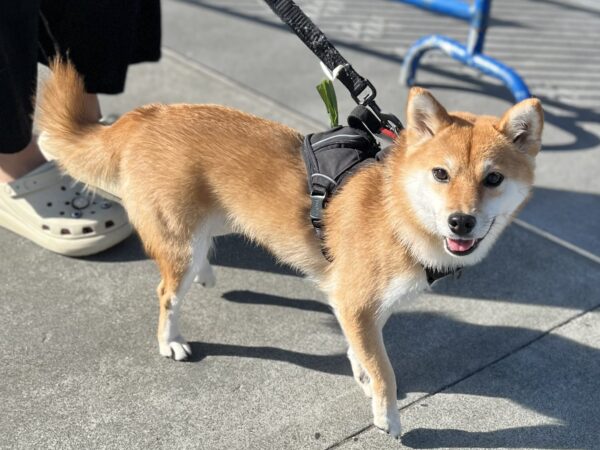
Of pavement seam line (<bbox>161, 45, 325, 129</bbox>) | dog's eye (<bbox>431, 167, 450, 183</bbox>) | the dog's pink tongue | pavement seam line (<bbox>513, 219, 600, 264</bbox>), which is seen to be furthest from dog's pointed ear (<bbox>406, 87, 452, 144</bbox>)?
pavement seam line (<bbox>161, 45, 325, 129</bbox>)

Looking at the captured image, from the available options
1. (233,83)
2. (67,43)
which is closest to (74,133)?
(67,43)

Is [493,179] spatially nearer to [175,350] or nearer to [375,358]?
[375,358]

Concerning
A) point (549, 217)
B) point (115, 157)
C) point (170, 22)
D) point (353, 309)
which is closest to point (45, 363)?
point (115, 157)

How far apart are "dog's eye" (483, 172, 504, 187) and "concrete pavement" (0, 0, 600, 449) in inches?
37.3

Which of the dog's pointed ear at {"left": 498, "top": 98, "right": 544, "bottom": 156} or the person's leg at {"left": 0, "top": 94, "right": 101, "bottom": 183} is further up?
the dog's pointed ear at {"left": 498, "top": 98, "right": 544, "bottom": 156}

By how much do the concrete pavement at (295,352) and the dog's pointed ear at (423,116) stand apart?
1042 mm

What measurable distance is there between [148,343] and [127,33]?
5.19 feet

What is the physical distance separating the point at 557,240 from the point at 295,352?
1.62 m

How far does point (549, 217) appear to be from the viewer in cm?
397

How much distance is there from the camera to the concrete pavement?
8.76 ft

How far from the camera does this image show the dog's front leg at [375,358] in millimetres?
2590

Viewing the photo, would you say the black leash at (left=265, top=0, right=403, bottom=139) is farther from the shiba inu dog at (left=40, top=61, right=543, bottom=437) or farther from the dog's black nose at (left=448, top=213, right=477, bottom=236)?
the dog's black nose at (left=448, top=213, right=477, bottom=236)

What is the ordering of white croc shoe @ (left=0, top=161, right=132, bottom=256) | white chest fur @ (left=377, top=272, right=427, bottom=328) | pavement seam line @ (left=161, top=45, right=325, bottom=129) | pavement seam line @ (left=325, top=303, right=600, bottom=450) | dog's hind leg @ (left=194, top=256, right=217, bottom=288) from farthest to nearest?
pavement seam line @ (left=161, top=45, right=325, bottom=129)
white croc shoe @ (left=0, top=161, right=132, bottom=256)
dog's hind leg @ (left=194, top=256, right=217, bottom=288)
pavement seam line @ (left=325, top=303, right=600, bottom=450)
white chest fur @ (left=377, top=272, right=427, bottom=328)

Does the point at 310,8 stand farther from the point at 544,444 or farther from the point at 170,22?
the point at 544,444
